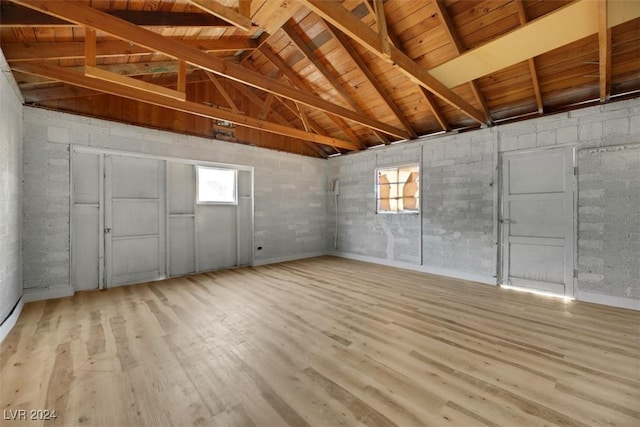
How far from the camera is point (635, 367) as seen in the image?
7.03ft

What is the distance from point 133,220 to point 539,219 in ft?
22.4

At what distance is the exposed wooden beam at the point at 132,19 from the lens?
2482mm

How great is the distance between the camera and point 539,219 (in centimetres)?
418

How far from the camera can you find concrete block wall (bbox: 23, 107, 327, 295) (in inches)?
147

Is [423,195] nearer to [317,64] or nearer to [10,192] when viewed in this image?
[317,64]

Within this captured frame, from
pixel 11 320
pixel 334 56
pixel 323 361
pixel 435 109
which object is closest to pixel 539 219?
pixel 435 109

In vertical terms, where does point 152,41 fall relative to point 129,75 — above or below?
below

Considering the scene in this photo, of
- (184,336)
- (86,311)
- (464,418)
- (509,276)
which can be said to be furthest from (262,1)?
(509,276)

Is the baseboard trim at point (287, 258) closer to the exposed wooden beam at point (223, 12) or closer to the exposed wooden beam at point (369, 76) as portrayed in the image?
the exposed wooden beam at point (369, 76)

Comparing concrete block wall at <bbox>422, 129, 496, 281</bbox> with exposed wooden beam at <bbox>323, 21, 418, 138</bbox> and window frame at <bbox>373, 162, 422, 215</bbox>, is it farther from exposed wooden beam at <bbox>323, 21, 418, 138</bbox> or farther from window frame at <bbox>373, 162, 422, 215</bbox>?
exposed wooden beam at <bbox>323, 21, 418, 138</bbox>

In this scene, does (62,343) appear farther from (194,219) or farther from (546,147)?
(546,147)

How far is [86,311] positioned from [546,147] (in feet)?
23.0

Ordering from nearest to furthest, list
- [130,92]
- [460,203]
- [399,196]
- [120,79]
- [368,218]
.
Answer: [120,79], [130,92], [460,203], [399,196], [368,218]

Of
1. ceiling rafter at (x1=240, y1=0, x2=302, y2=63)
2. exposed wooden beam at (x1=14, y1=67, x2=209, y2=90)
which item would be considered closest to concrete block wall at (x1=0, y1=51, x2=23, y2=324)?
exposed wooden beam at (x1=14, y1=67, x2=209, y2=90)
